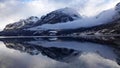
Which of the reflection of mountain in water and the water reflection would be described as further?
the reflection of mountain in water

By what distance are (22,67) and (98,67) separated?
9693mm

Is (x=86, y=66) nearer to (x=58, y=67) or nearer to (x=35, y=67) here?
(x=58, y=67)

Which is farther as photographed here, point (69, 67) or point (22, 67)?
point (22, 67)

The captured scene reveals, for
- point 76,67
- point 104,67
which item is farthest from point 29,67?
point 104,67

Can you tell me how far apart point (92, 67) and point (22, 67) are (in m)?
9.11

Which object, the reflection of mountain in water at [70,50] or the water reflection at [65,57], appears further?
the reflection of mountain in water at [70,50]

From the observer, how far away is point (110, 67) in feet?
116

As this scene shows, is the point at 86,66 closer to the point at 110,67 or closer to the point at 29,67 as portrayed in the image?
the point at 110,67

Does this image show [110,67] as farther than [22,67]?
No

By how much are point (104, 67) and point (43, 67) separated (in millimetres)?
7259

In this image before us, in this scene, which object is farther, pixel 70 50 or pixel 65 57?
pixel 70 50

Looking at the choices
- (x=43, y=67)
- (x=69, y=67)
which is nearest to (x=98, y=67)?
(x=69, y=67)

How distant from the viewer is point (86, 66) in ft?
119

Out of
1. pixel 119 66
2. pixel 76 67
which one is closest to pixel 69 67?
pixel 76 67
